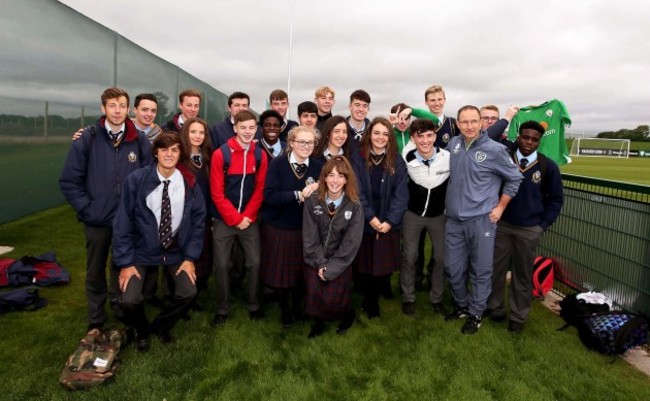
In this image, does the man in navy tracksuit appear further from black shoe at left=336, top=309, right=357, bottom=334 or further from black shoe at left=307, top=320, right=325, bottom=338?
black shoe at left=307, top=320, right=325, bottom=338

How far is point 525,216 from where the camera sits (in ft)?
11.9

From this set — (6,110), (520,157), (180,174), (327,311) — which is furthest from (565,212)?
(6,110)

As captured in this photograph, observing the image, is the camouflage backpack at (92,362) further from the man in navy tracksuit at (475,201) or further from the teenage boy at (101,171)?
the man in navy tracksuit at (475,201)

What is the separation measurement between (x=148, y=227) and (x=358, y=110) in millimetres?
2278

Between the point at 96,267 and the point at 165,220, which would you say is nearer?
the point at 165,220

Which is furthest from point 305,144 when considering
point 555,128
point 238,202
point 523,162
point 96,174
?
point 555,128

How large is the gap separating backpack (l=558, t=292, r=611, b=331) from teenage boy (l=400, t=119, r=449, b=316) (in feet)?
3.62

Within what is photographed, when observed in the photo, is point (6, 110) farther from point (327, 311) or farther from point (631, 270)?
point (631, 270)

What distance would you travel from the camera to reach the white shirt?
125 inches

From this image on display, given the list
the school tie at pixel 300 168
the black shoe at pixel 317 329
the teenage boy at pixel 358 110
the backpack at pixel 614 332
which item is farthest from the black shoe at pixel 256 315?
the backpack at pixel 614 332

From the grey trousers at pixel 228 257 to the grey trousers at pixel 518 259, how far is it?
217cm

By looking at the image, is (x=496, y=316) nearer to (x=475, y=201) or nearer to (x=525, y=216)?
(x=525, y=216)

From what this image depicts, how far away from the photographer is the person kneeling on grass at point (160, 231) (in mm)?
3111

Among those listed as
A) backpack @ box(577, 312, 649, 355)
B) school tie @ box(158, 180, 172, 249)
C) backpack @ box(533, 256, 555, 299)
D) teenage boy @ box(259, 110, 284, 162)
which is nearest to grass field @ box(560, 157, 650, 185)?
backpack @ box(533, 256, 555, 299)
